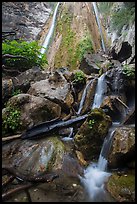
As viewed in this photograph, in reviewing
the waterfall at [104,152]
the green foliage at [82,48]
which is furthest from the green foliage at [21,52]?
the waterfall at [104,152]

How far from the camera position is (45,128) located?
6.66 metres

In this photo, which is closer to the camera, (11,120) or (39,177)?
(39,177)

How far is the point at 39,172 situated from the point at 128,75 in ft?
15.3

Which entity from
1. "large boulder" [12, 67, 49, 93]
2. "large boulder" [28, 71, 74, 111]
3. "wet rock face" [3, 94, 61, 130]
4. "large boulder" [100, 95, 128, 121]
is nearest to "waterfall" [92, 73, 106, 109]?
"large boulder" [100, 95, 128, 121]

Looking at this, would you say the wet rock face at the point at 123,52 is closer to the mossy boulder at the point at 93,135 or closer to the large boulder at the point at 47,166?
the mossy boulder at the point at 93,135

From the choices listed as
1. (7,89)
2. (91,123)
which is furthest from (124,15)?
(91,123)

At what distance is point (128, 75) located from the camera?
25.6 feet

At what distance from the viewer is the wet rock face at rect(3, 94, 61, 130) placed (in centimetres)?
685

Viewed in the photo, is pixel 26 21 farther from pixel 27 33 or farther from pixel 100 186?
pixel 100 186

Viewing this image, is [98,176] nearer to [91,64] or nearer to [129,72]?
[129,72]

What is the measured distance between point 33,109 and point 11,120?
2.49 ft

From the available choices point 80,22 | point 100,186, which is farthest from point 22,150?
point 80,22

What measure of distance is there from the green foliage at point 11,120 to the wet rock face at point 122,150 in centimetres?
295

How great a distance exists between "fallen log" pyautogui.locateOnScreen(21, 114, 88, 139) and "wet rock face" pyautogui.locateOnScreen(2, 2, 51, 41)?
41.2 ft
